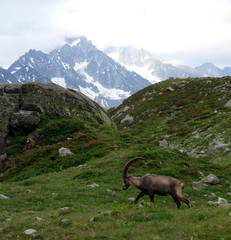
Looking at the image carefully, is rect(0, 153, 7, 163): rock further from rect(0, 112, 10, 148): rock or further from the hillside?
the hillside

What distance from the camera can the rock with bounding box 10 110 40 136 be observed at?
33.9m

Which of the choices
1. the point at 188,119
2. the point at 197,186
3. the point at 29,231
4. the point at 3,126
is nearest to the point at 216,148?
the point at 197,186

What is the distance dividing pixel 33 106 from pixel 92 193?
26.6 metres

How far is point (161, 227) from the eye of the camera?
857 centimetres

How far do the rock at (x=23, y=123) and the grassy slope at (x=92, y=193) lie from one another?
4.40 ft

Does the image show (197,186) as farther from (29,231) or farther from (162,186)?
(29,231)

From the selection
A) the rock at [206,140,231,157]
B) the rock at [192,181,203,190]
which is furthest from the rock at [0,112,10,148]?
the rock at [206,140,231,157]

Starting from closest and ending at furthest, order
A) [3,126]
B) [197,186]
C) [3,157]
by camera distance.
Answer: [197,186] → [3,157] → [3,126]

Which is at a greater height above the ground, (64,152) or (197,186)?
(64,152)

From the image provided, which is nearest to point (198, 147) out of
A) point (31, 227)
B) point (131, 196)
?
point (131, 196)

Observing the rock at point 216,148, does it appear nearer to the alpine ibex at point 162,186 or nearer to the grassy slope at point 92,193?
the grassy slope at point 92,193

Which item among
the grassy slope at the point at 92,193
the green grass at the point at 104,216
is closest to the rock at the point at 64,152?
the grassy slope at the point at 92,193

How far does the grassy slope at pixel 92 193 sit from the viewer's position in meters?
8.72

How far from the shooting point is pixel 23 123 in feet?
111
